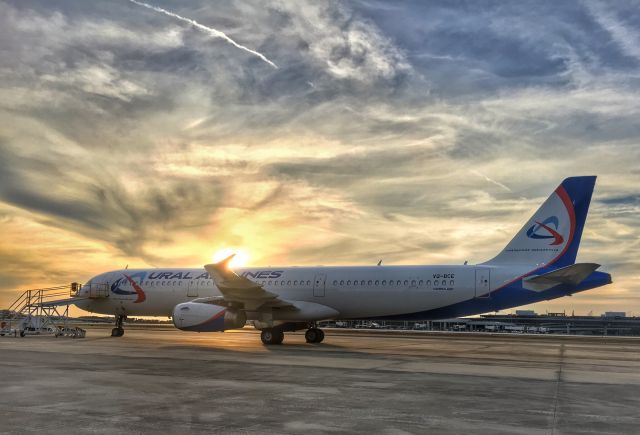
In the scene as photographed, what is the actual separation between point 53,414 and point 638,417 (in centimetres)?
908

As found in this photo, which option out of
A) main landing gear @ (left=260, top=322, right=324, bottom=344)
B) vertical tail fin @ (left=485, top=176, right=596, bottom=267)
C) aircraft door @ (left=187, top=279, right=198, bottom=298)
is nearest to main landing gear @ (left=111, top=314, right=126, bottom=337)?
aircraft door @ (left=187, top=279, right=198, bottom=298)

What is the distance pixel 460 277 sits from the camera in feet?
86.5

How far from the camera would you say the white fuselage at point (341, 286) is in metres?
26.3

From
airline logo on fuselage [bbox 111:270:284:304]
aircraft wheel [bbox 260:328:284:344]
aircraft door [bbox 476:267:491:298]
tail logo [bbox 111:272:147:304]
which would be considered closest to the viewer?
aircraft door [bbox 476:267:491:298]

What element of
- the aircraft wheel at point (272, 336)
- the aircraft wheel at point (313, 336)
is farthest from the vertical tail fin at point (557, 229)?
the aircraft wheel at point (272, 336)

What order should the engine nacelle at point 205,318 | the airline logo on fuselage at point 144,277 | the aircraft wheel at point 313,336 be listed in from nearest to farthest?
the engine nacelle at point 205,318
the aircraft wheel at point 313,336
the airline logo on fuselage at point 144,277

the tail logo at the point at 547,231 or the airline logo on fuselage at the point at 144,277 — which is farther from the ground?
the tail logo at the point at 547,231

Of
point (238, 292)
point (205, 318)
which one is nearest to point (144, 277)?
point (205, 318)

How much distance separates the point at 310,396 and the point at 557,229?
1951 cm

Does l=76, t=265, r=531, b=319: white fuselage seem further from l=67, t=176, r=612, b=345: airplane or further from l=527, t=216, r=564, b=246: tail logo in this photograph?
l=527, t=216, r=564, b=246: tail logo

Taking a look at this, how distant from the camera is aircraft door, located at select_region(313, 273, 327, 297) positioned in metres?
28.8

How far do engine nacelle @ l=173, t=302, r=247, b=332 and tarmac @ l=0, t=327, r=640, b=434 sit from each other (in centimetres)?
767

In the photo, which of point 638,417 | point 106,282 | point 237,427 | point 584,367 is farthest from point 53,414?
point 106,282

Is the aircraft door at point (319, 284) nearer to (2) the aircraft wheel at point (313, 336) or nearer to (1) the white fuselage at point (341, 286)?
(1) the white fuselage at point (341, 286)
